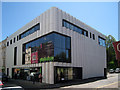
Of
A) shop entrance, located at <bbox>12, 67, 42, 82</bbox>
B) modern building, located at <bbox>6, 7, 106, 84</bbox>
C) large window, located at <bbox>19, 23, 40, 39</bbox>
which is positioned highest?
large window, located at <bbox>19, 23, 40, 39</bbox>

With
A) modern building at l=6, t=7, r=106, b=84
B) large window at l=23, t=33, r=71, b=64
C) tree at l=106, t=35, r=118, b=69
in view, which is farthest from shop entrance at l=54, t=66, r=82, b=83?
tree at l=106, t=35, r=118, b=69

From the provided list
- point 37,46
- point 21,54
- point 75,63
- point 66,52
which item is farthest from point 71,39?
point 21,54

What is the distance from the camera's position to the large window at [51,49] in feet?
59.9

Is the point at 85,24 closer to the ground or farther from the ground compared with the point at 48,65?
farther from the ground

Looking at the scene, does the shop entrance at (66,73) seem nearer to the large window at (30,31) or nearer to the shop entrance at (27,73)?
the shop entrance at (27,73)

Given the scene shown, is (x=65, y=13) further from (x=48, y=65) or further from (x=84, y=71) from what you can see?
(x=84, y=71)

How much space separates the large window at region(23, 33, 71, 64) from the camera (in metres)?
18.3

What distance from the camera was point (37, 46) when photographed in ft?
70.9

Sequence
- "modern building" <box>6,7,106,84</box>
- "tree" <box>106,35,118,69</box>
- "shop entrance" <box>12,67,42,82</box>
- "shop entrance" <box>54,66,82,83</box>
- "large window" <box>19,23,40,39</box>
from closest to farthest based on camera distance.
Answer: "shop entrance" <box>54,66,82,83</box>, "modern building" <box>6,7,106,84</box>, "shop entrance" <box>12,67,42,82</box>, "large window" <box>19,23,40,39</box>, "tree" <box>106,35,118,69</box>

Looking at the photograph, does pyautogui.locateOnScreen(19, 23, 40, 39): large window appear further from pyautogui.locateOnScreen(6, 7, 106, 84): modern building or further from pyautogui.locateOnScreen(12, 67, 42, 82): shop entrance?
pyautogui.locateOnScreen(12, 67, 42, 82): shop entrance

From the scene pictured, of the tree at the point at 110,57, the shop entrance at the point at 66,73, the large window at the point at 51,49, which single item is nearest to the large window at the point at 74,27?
the large window at the point at 51,49

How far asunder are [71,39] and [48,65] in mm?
5995

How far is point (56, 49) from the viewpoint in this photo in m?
18.4

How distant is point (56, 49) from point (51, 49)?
2.38ft
